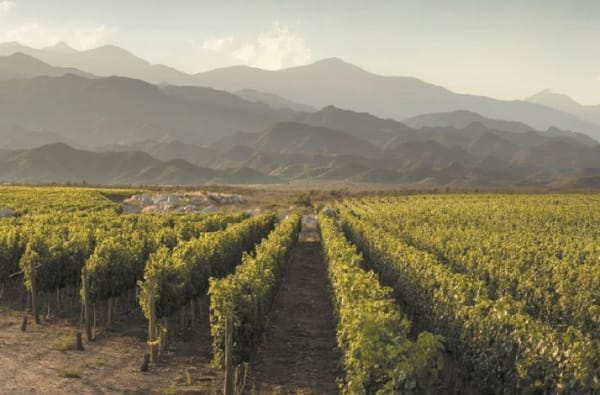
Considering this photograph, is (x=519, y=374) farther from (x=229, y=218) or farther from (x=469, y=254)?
(x=229, y=218)

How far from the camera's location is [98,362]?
1680cm

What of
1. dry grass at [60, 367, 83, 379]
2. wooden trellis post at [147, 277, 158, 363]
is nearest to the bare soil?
dry grass at [60, 367, 83, 379]

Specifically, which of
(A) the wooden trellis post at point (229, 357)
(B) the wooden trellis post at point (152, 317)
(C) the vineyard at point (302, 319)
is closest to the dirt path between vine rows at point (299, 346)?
(C) the vineyard at point (302, 319)

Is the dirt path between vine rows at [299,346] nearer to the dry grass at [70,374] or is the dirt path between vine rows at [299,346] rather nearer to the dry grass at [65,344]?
the dry grass at [70,374]

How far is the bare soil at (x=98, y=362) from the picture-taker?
48.8 ft

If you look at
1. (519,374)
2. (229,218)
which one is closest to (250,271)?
(519,374)

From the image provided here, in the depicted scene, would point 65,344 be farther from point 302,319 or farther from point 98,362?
point 302,319

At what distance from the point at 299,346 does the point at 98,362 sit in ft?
23.2

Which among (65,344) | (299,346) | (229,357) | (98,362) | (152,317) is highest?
(152,317)

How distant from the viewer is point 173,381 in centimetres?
1562

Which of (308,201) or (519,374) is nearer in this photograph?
(519,374)

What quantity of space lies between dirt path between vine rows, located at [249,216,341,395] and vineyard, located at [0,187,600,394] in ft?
0.28

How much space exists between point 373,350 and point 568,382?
367 cm

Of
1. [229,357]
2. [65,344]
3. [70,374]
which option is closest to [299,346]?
[229,357]
